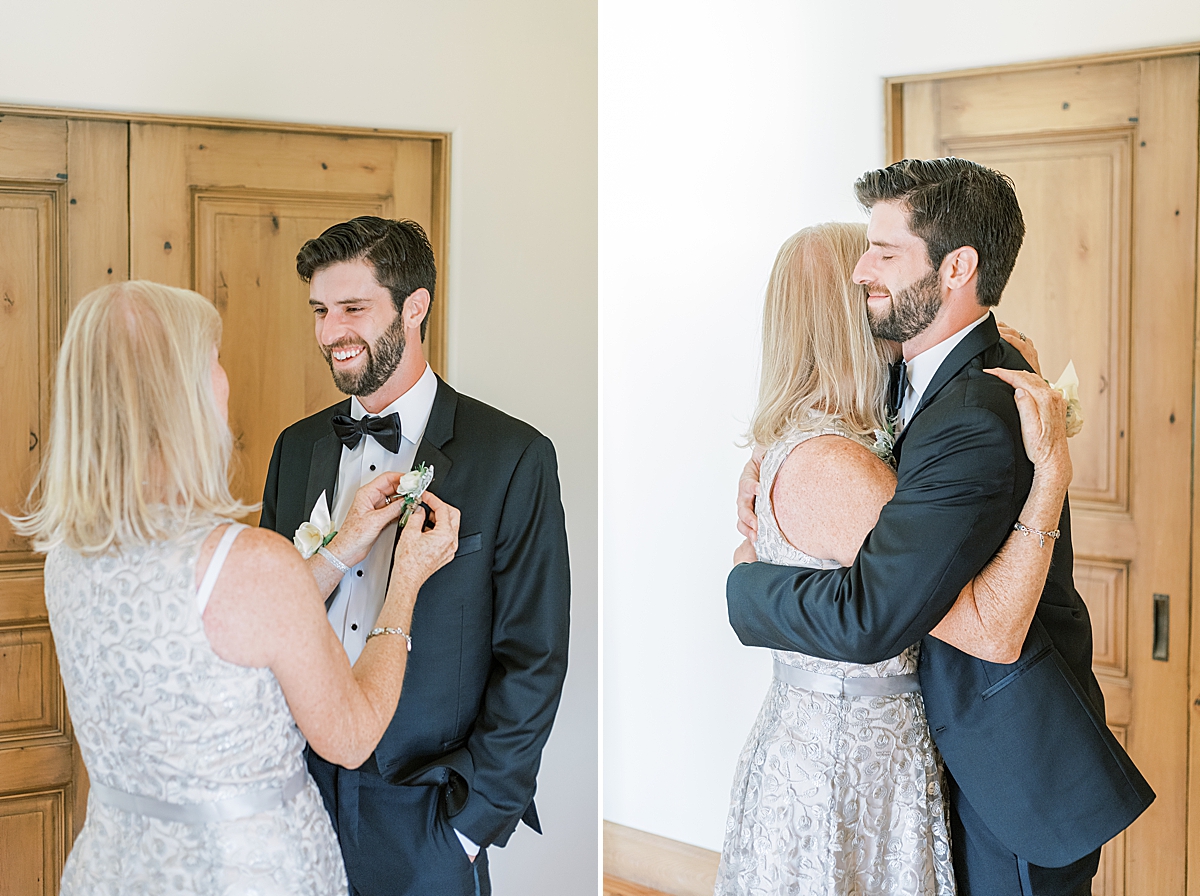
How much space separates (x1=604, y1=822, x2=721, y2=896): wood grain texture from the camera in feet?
11.6

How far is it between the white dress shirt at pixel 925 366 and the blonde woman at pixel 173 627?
1101mm

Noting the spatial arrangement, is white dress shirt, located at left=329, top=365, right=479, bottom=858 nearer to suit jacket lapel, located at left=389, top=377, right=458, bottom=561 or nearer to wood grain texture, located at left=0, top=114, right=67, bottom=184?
suit jacket lapel, located at left=389, top=377, right=458, bottom=561

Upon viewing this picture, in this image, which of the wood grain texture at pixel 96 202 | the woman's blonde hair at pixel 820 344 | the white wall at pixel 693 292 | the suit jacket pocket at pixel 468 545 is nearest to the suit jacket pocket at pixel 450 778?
the suit jacket pocket at pixel 468 545

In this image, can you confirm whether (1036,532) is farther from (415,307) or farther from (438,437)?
(415,307)

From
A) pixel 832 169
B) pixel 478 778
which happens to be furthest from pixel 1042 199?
pixel 478 778

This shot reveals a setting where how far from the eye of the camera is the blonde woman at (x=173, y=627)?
1.31 meters

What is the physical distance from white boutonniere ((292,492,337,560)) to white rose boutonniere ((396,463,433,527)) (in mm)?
157

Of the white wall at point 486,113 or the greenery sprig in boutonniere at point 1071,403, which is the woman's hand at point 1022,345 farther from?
the white wall at point 486,113

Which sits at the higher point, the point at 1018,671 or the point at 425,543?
the point at 425,543

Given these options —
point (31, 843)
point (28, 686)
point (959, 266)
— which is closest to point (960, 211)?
point (959, 266)

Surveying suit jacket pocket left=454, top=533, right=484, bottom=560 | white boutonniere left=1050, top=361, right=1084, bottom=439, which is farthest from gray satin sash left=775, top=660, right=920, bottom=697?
suit jacket pocket left=454, top=533, right=484, bottom=560

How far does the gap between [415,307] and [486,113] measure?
75cm

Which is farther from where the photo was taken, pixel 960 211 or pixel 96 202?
pixel 96 202

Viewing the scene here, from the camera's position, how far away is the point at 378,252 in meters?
2.04
